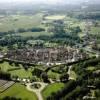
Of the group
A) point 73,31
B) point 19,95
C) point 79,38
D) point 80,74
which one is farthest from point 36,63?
point 73,31

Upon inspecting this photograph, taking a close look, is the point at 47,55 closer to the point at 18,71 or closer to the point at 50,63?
the point at 50,63

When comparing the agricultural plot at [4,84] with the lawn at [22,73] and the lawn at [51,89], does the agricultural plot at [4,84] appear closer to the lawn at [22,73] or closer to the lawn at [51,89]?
the lawn at [22,73]

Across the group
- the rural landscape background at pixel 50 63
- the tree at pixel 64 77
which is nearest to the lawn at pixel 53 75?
the rural landscape background at pixel 50 63

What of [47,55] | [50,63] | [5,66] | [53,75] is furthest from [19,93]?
[47,55]

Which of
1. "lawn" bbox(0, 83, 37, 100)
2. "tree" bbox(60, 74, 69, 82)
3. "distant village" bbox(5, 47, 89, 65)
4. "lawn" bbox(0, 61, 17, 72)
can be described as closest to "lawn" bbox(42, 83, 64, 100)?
"lawn" bbox(0, 83, 37, 100)

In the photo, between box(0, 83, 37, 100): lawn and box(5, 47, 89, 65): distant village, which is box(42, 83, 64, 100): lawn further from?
box(5, 47, 89, 65): distant village

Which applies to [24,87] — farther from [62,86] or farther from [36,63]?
[36,63]

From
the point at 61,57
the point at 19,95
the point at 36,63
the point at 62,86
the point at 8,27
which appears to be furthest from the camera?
the point at 8,27
